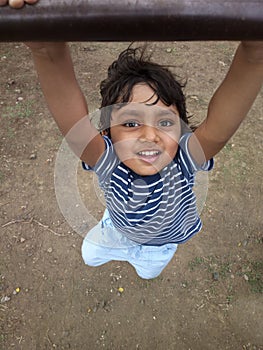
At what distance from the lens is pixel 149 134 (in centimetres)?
107

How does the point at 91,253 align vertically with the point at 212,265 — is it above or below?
above

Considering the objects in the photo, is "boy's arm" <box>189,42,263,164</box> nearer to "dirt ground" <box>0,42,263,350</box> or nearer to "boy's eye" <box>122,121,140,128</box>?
"boy's eye" <box>122,121,140,128</box>

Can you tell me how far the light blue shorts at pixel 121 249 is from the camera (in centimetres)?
153

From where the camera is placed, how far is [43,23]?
0.51m

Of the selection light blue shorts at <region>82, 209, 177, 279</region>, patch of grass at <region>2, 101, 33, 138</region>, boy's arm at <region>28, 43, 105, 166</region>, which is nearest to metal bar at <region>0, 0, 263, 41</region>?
boy's arm at <region>28, 43, 105, 166</region>

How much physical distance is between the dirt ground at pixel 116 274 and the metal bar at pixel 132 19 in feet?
5.54

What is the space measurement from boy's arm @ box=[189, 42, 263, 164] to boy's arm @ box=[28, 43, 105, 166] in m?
0.27

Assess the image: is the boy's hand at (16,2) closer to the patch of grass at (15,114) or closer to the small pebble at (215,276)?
the small pebble at (215,276)

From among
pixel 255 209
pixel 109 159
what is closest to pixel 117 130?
pixel 109 159

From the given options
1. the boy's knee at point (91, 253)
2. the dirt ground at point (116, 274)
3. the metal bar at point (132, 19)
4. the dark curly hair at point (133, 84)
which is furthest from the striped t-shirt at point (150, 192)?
the dirt ground at point (116, 274)

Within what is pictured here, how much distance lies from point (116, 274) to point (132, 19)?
174 centimetres

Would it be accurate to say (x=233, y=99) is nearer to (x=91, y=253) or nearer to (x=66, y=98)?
(x=66, y=98)

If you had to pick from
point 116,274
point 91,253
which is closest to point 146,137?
point 91,253

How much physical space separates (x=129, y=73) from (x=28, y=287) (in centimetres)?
133
